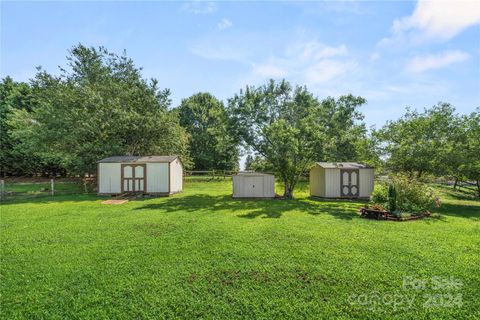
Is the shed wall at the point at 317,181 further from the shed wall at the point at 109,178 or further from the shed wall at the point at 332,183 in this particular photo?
the shed wall at the point at 109,178

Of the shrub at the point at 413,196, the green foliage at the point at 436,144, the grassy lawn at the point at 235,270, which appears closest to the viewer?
the grassy lawn at the point at 235,270

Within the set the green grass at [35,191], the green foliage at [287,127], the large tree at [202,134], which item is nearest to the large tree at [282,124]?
the green foliage at [287,127]

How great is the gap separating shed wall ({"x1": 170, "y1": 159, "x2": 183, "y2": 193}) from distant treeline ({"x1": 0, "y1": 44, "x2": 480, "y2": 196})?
10.2 feet

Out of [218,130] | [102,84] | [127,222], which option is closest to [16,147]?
[102,84]

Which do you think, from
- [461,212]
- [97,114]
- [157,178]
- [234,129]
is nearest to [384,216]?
[461,212]

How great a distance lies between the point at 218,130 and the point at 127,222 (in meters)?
8.52

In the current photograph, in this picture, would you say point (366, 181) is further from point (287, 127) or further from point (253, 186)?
point (253, 186)

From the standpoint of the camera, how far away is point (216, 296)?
373cm

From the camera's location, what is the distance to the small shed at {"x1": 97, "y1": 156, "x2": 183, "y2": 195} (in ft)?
53.2

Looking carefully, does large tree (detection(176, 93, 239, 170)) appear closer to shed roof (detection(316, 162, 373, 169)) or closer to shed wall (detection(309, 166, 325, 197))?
shed wall (detection(309, 166, 325, 197))

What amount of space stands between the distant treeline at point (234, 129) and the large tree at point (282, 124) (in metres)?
0.06

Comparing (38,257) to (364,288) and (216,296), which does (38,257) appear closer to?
(216,296)

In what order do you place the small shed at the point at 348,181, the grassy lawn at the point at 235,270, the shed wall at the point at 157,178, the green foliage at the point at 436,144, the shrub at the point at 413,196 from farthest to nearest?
the shed wall at the point at 157,178
the small shed at the point at 348,181
the green foliage at the point at 436,144
the shrub at the point at 413,196
the grassy lawn at the point at 235,270

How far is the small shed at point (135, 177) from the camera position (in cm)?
1622
